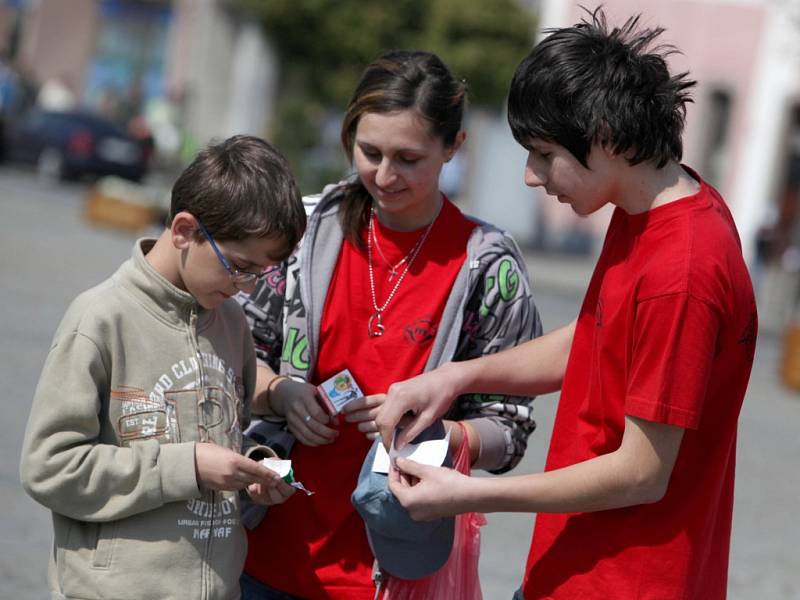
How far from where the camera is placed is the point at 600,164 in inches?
90.1

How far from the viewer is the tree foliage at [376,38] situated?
26.3m

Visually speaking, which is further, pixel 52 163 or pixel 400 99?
pixel 52 163

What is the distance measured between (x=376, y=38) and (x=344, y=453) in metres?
27.9

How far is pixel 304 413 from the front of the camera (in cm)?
282

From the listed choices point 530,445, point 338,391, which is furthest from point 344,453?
point 530,445

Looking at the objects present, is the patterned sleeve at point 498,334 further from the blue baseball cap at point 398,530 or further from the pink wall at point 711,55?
the pink wall at point 711,55

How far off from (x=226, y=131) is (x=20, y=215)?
1767 cm

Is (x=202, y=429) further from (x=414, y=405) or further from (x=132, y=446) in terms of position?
(x=414, y=405)

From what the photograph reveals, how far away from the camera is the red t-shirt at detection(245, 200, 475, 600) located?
2.90 metres

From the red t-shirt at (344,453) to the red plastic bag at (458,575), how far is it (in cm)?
13

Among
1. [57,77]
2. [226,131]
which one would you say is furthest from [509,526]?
[57,77]

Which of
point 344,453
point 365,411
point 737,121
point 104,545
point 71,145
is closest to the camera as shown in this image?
point 104,545

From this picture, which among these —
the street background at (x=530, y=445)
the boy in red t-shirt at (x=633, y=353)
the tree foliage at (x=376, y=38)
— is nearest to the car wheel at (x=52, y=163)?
the tree foliage at (x=376, y=38)

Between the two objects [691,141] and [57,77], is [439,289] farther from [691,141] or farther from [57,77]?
[57,77]
